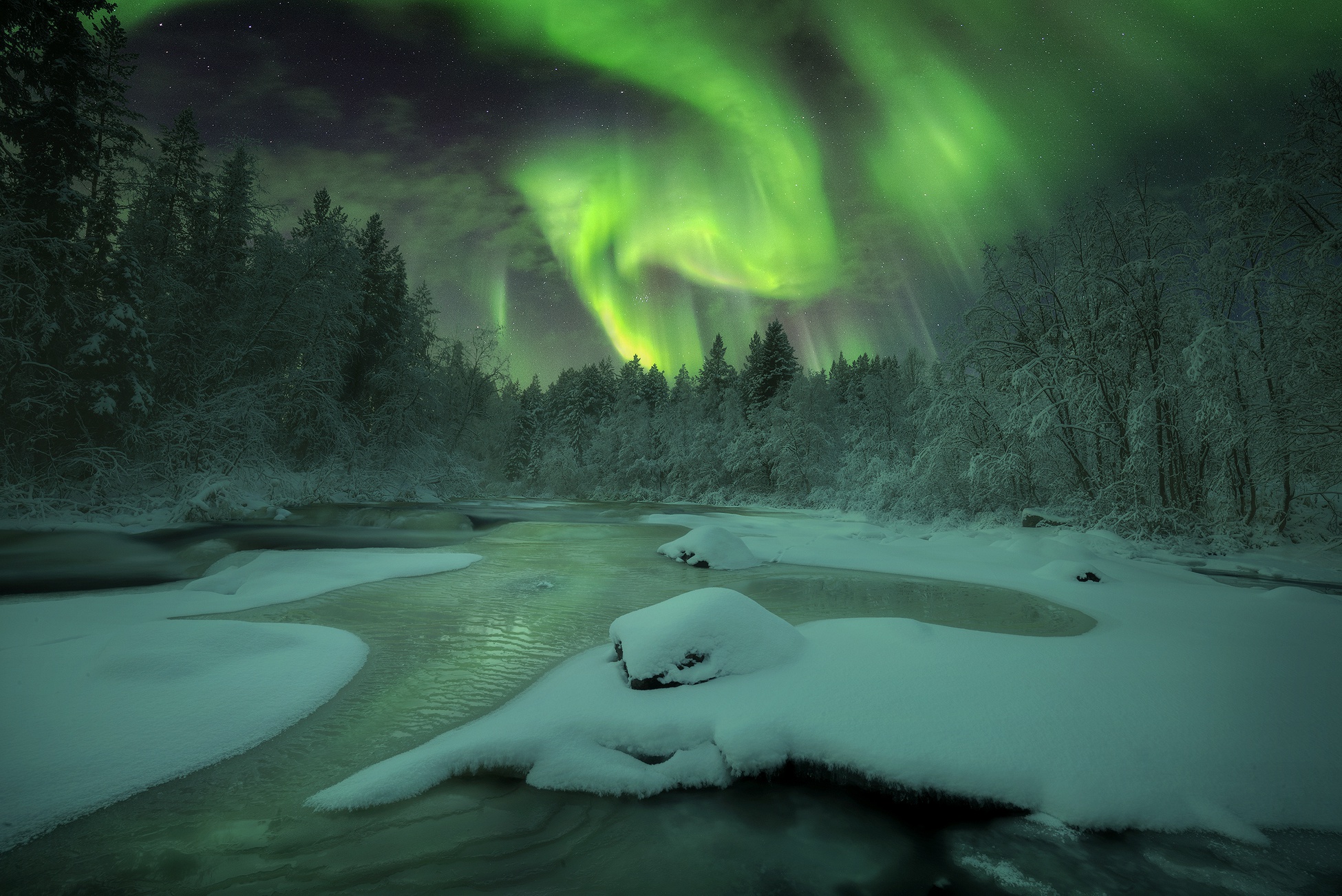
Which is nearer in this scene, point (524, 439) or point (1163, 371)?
point (1163, 371)

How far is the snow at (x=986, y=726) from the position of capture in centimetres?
350

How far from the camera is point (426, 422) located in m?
35.0

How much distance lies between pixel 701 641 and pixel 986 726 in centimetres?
248

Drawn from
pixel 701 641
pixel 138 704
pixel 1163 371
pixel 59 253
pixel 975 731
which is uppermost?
pixel 59 253

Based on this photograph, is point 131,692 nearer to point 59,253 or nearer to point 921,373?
point 59,253

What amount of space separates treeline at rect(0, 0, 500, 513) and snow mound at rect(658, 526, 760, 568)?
17.6 meters

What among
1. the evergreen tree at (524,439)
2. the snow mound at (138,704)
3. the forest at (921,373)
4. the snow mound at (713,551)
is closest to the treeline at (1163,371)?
the forest at (921,373)

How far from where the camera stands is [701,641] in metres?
5.29

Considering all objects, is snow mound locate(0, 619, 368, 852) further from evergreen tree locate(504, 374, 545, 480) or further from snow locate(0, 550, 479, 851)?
evergreen tree locate(504, 374, 545, 480)

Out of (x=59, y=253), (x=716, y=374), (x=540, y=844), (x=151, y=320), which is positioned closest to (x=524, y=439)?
(x=716, y=374)

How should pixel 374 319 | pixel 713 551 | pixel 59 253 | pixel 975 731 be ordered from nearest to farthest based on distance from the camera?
pixel 975 731, pixel 713 551, pixel 59 253, pixel 374 319

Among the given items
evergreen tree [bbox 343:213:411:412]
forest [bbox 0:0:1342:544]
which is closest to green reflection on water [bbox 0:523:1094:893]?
forest [bbox 0:0:1342:544]

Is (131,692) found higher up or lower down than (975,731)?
lower down

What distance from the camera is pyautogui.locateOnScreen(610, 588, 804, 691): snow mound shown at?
509 cm
